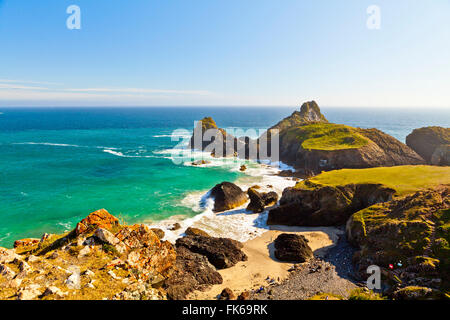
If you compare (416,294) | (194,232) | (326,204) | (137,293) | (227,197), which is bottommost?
(194,232)

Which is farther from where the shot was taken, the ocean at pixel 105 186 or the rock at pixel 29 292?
the ocean at pixel 105 186

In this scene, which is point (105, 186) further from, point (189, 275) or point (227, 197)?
point (189, 275)

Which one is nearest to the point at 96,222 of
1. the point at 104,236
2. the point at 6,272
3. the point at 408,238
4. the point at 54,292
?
the point at 104,236

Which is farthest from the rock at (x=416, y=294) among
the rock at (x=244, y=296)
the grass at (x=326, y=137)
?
the grass at (x=326, y=137)

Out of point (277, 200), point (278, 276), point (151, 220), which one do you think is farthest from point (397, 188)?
point (151, 220)

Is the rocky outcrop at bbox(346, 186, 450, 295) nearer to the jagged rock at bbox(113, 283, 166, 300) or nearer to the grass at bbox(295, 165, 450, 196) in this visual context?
the grass at bbox(295, 165, 450, 196)

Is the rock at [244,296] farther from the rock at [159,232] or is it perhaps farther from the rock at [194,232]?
the rock at [159,232]
